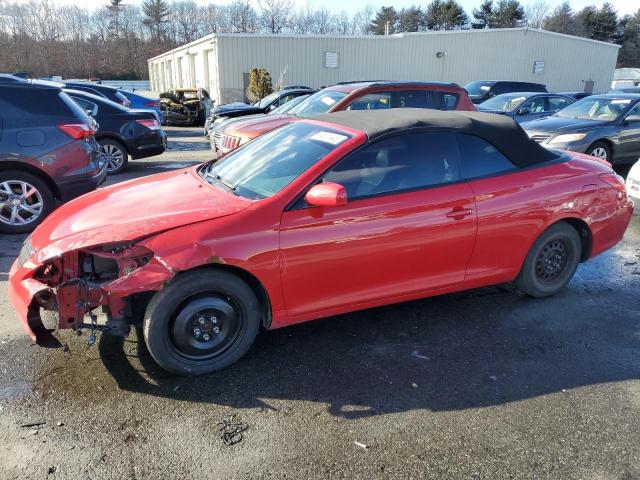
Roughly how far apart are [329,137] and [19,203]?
14.1ft

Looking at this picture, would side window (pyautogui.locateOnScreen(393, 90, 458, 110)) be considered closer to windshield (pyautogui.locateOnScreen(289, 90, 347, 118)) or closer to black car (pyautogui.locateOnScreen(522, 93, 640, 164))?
windshield (pyautogui.locateOnScreen(289, 90, 347, 118))

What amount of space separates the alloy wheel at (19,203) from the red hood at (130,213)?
2.61 metres

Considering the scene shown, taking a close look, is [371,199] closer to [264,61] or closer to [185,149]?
[185,149]

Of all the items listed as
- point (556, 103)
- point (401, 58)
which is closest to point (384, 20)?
point (401, 58)

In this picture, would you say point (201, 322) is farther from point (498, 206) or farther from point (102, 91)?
point (102, 91)

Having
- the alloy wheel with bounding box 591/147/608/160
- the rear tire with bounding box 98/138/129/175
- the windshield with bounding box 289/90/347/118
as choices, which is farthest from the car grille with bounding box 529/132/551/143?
the rear tire with bounding box 98/138/129/175

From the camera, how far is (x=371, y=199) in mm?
3420

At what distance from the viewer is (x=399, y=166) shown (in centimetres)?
363

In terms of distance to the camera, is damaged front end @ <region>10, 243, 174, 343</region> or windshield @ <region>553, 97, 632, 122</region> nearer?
damaged front end @ <region>10, 243, 174, 343</region>

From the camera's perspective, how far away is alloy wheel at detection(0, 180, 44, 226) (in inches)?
230

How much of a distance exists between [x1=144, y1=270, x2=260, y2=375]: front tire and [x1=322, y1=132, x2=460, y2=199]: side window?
3.21 ft

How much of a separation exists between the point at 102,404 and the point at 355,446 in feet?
4.90

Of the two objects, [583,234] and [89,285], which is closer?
[89,285]

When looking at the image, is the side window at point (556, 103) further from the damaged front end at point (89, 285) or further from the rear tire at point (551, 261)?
the damaged front end at point (89, 285)
